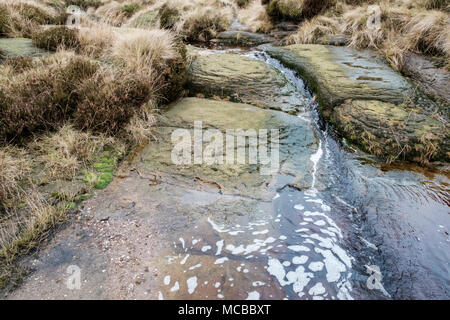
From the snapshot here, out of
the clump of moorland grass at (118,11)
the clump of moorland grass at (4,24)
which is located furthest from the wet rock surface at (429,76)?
the clump of moorland grass at (118,11)

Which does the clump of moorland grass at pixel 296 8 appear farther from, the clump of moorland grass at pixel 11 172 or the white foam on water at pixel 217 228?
the clump of moorland grass at pixel 11 172

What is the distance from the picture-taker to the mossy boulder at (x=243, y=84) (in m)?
6.08

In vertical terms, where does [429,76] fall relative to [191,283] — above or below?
above

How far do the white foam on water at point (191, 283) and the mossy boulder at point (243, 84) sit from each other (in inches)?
165

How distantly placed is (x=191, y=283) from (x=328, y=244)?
1.64m

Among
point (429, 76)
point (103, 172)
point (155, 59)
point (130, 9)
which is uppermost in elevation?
point (130, 9)

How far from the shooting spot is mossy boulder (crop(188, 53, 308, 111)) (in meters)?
6.08

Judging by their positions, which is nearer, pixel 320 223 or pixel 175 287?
pixel 175 287

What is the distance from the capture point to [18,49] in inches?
256

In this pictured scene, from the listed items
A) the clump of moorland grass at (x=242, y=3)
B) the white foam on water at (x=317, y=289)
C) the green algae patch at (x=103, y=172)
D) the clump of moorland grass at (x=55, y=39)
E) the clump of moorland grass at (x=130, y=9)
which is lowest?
the white foam on water at (x=317, y=289)

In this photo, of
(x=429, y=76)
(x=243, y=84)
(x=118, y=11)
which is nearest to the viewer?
(x=429, y=76)

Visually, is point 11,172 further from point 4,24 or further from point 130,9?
point 130,9

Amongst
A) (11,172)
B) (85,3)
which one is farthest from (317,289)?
(85,3)

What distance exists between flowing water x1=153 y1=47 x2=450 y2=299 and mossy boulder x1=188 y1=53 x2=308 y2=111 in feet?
8.13
